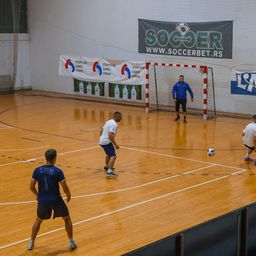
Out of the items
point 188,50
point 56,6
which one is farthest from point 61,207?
point 56,6

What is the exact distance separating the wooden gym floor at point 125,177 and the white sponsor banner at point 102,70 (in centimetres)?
247

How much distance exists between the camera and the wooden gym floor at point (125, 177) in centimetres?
1207

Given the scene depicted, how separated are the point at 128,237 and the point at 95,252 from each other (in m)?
0.96

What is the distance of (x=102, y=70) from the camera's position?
30.1m

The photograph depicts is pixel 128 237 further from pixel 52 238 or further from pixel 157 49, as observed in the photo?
pixel 157 49

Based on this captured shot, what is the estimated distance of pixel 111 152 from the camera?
16250mm

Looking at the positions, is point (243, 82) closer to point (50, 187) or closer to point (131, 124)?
point (131, 124)

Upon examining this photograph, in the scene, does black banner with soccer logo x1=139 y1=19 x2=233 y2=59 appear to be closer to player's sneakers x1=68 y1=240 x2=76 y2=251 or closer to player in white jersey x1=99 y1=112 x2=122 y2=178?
player in white jersey x1=99 y1=112 x2=122 y2=178

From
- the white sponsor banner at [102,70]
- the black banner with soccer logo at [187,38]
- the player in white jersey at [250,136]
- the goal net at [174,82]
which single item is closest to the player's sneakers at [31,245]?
the player in white jersey at [250,136]

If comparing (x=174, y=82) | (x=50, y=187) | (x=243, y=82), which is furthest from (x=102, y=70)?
(x=50, y=187)

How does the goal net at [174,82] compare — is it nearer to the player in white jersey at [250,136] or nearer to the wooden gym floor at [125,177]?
the wooden gym floor at [125,177]

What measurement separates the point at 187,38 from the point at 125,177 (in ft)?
41.8

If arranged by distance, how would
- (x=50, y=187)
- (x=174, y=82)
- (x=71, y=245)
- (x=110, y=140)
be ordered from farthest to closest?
(x=174, y=82) < (x=110, y=140) < (x=71, y=245) < (x=50, y=187)

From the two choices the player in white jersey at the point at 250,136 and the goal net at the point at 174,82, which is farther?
the goal net at the point at 174,82
